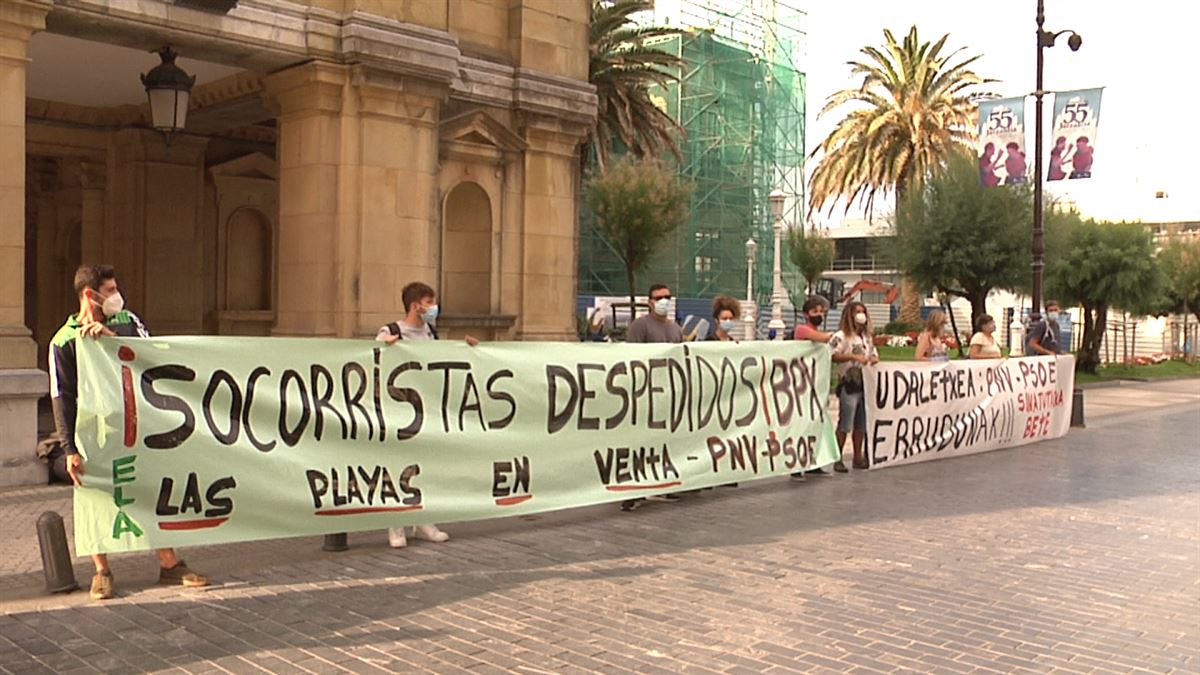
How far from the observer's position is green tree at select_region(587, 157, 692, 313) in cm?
3497

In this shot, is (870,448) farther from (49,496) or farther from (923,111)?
(923,111)

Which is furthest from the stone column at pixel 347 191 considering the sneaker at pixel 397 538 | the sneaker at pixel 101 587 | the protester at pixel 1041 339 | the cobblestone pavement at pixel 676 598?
the protester at pixel 1041 339

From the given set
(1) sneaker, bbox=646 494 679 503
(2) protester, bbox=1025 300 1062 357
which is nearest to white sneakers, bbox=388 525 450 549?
→ (1) sneaker, bbox=646 494 679 503

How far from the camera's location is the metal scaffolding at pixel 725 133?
48.4 metres

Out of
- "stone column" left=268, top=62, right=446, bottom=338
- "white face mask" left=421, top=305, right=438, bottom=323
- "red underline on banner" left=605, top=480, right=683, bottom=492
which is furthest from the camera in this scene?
"stone column" left=268, top=62, right=446, bottom=338

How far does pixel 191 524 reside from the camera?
638 centimetres

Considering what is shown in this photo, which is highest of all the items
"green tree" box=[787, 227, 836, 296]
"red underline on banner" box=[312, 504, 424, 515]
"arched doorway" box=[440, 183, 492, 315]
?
"green tree" box=[787, 227, 836, 296]

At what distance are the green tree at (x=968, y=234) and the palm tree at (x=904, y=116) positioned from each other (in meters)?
6.60

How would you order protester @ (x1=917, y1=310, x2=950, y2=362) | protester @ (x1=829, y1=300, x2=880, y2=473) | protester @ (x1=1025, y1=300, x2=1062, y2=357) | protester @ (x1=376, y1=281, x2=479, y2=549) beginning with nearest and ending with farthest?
protester @ (x1=376, y1=281, x2=479, y2=549)
protester @ (x1=829, y1=300, x2=880, y2=473)
protester @ (x1=917, y1=310, x2=950, y2=362)
protester @ (x1=1025, y1=300, x2=1062, y2=357)

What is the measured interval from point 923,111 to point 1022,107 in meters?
17.7

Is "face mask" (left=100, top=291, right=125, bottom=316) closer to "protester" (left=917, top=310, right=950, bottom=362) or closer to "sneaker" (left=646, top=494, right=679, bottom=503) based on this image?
"sneaker" (left=646, top=494, right=679, bottom=503)

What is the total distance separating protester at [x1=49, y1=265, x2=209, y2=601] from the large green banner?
0.09m

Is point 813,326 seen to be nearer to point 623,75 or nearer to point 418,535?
point 418,535

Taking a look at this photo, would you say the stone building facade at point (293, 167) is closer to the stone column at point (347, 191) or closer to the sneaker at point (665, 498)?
the stone column at point (347, 191)
